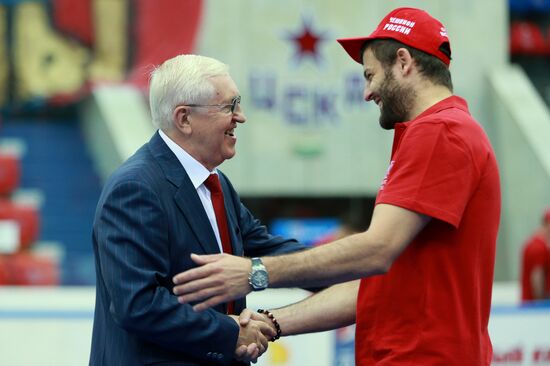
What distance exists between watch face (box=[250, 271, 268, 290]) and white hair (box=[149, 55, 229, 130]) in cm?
58

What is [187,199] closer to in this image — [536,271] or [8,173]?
[536,271]

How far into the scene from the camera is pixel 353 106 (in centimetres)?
1827

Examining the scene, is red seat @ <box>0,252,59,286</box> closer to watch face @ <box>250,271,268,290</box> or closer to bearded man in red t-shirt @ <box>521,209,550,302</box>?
bearded man in red t-shirt @ <box>521,209,550,302</box>

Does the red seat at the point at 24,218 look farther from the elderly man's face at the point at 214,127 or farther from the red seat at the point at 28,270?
the elderly man's face at the point at 214,127

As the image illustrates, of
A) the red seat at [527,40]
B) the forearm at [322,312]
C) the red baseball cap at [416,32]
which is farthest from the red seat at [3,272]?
the red baseball cap at [416,32]

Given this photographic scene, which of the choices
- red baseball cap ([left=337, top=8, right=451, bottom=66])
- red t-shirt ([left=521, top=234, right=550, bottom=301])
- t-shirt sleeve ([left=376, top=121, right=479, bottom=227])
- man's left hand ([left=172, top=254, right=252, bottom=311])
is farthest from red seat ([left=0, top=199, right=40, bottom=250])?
t-shirt sleeve ([left=376, top=121, right=479, bottom=227])

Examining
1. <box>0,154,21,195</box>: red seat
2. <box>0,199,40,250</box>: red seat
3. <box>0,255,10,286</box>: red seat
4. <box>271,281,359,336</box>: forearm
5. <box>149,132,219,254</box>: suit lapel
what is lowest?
<box>0,255,10,286</box>: red seat

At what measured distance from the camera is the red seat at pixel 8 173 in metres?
16.4

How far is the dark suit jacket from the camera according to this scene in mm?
3432

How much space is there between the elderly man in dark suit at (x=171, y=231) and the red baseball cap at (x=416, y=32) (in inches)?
20.7

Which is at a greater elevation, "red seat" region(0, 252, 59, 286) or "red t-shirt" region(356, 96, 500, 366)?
"red t-shirt" region(356, 96, 500, 366)

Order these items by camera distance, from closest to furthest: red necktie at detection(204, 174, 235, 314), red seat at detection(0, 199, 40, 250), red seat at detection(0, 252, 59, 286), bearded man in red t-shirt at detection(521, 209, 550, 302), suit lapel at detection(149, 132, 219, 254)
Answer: suit lapel at detection(149, 132, 219, 254)
red necktie at detection(204, 174, 235, 314)
bearded man in red t-shirt at detection(521, 209, 550, 302)
red seat at detection(0, 252, 59, 286)
red seat at detection(0, 199, 40, 250)

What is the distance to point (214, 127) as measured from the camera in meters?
3.72

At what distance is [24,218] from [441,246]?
13.2 metres
